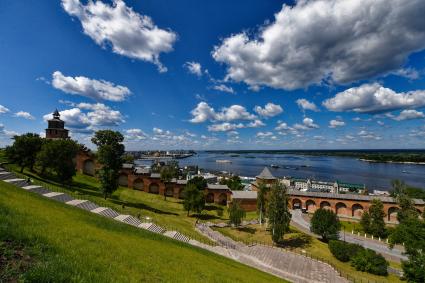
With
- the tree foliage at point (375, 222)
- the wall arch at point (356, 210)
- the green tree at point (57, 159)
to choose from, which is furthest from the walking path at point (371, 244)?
the green tree at point (57, 159)

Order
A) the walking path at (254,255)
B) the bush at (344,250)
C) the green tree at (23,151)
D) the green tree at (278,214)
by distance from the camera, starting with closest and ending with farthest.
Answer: the walking path at (254,255) < the bush at (344,250) < the green tree at (278,214) < the green tree at (23,151)

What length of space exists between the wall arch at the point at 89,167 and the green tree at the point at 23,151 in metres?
16.2

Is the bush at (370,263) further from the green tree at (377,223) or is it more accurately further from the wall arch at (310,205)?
the wall arch at (310,205)

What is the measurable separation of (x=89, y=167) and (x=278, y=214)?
4642 cm

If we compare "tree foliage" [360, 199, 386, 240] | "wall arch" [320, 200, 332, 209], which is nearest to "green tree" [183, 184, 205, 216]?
"tree foliage" [360, 199, 386, 240]

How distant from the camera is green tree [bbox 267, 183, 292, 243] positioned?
118 ft

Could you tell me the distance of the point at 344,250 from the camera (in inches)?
1240

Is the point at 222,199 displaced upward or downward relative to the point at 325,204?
upward

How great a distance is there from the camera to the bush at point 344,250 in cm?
3119

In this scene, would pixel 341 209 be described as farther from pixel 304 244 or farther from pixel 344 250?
pixel 344 250

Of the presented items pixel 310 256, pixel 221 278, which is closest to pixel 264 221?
pixel 310 256

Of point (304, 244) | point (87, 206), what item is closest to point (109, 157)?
point (87, 206)

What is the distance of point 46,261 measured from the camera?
7.44 m

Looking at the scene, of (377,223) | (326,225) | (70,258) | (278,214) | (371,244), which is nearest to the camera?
(70,258)
